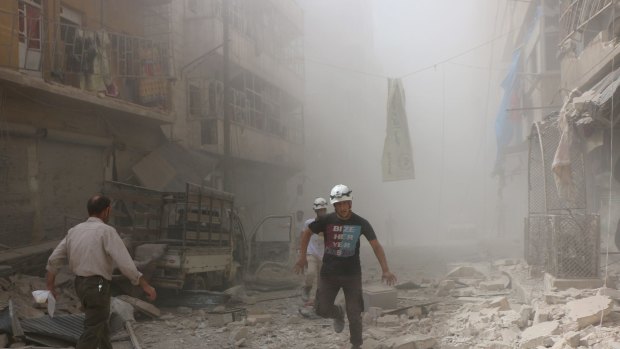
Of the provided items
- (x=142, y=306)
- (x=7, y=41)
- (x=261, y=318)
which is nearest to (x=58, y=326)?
(x=142, y=306)

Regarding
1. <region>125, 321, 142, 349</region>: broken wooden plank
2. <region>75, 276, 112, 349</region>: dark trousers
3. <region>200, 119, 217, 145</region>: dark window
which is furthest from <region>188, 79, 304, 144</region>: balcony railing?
<region>75, 276, 112, 349</region>: dark trousers

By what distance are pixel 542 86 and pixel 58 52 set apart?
14.4 metres

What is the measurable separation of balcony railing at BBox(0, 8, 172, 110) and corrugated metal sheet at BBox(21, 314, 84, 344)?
614cm

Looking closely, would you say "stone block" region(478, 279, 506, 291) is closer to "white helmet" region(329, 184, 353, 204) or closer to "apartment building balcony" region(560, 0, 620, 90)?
"apartment building balcony" region(560, 0, 620, 90)

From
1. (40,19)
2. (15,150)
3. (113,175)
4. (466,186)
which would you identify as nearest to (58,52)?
→ (40,19)

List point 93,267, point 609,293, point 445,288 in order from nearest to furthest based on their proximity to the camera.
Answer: point 93,267
point 609,293
point 445,288

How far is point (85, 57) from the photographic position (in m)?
12.3

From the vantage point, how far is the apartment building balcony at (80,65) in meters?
10.4

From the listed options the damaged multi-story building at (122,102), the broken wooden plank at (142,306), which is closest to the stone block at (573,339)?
the broken wooden plank at (142,306)

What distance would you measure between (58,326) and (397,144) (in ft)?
39.0

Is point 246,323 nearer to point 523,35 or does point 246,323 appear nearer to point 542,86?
point 542,86

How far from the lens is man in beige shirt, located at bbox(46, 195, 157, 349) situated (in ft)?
14.2

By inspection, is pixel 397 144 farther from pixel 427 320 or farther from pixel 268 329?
pixel 268 329

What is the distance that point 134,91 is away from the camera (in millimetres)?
14961
